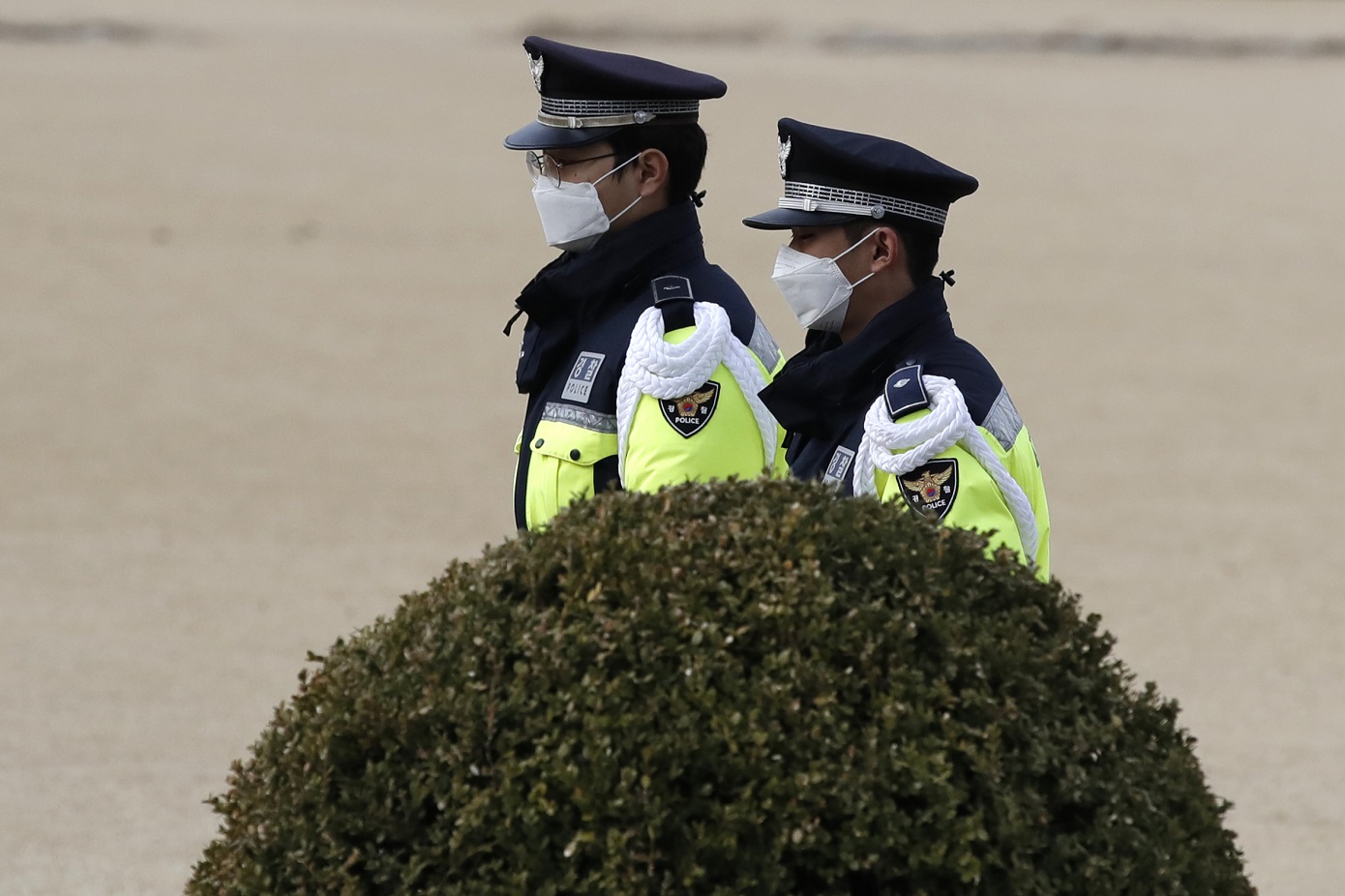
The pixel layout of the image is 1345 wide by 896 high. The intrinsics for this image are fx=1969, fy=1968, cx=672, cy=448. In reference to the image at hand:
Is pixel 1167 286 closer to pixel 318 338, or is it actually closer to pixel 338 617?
pixel 318 338

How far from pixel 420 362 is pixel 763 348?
10.2m

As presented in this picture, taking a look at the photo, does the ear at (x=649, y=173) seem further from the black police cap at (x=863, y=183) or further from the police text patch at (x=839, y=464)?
the police text patch at (x=839, y=464)

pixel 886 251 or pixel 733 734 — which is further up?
pixel 886 251

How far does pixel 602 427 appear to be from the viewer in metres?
3.84

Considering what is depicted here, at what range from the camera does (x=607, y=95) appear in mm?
3965

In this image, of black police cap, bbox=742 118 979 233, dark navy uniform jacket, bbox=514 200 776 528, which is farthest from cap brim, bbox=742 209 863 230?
dark navy uniform jacket, bbox=514 200 776 528

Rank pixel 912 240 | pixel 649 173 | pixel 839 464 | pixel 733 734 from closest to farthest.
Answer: pixel 733 734 < pixel 839 464 < pixel 912 240 < pixel 649 173

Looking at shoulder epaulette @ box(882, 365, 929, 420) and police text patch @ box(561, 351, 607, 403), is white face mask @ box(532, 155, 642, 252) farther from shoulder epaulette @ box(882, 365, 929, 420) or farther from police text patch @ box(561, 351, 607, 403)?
shoulder epaulette @ box(882, 365, 929, 420)

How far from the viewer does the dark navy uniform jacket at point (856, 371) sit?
364cm

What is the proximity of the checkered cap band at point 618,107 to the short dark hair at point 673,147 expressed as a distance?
3cm

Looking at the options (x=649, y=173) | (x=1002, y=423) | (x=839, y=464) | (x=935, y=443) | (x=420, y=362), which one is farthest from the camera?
(x=420, y=362)

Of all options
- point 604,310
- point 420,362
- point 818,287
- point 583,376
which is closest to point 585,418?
point 583,376

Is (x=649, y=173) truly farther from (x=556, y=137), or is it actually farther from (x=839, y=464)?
(x=839, y=464)

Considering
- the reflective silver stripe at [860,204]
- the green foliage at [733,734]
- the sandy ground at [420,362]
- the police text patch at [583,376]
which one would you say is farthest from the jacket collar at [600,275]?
the sandy ground at [420,362]
